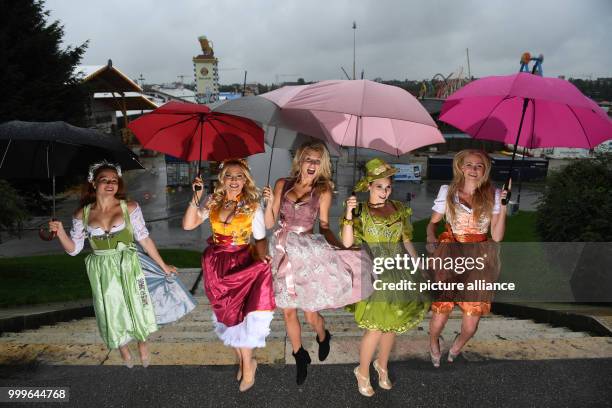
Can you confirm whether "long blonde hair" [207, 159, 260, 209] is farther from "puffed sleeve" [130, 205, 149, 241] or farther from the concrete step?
the concrete step

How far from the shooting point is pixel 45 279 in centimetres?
952

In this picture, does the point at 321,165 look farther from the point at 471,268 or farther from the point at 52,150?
the point at 52,150

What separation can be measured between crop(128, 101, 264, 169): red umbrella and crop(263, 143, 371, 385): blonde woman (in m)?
0.80

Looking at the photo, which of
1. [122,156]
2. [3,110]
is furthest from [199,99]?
[122,156]

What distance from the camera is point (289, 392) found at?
144 inches

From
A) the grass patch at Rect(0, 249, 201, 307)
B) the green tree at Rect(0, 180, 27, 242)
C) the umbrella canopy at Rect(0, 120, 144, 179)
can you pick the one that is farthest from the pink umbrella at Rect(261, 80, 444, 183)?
the green tree at Rect(0, 180, 27, 242)

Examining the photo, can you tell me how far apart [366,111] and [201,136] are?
1792 millimetres

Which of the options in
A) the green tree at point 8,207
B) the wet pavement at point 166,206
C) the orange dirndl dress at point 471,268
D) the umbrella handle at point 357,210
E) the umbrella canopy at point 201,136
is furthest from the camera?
the wet pavement at point 166,206

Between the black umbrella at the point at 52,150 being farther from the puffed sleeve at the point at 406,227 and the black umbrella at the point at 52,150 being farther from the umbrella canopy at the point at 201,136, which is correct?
the puffed sleeve at the point at 406,227

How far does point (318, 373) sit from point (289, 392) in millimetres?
367

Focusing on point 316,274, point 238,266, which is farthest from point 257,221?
point 316,274

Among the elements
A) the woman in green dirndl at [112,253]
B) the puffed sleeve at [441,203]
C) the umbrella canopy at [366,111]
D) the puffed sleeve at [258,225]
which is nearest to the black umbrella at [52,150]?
the woman in green dirndl at [112,253]

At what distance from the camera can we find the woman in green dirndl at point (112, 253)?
12.4ft

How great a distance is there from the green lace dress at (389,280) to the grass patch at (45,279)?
6.71 metres
